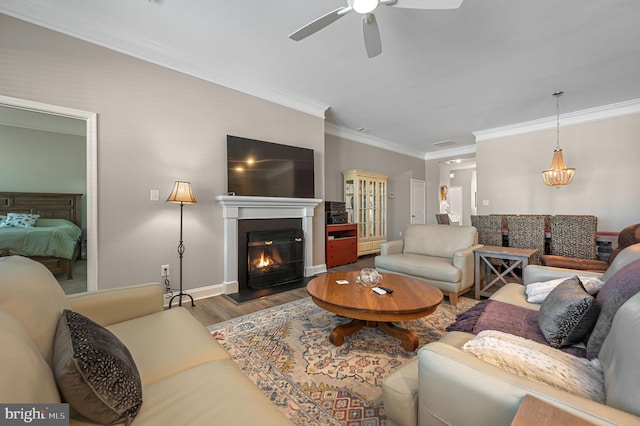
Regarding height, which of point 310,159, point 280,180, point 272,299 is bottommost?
point 272,299

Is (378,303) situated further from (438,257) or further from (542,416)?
(438,257)

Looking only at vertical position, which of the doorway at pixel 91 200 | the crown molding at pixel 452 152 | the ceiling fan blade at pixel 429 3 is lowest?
the doorway at pixel 91 200

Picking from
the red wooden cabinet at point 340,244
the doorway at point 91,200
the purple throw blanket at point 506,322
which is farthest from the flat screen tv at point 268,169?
the purple throw blanket at point 506,322

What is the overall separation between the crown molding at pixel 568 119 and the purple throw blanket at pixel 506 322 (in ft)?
16.0

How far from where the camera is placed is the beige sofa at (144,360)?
0.67 m

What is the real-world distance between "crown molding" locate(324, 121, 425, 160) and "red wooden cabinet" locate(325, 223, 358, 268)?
1.96 metres

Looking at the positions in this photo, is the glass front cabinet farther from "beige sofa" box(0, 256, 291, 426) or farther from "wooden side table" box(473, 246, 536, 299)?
"beige sofa" box(0, 256, 291, 426)

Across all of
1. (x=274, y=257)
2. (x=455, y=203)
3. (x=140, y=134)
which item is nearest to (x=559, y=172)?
(x=274, y=257)

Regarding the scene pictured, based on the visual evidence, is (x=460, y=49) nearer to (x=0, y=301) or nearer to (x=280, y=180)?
(x=280, y=180)

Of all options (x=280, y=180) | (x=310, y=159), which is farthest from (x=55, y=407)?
(x=310, y=159)

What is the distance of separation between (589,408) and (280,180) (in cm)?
351

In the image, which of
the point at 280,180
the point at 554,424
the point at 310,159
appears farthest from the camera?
the point at 310,159

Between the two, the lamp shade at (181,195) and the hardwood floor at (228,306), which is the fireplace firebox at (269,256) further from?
the lamp shade at (181,195)

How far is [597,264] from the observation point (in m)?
2.95
